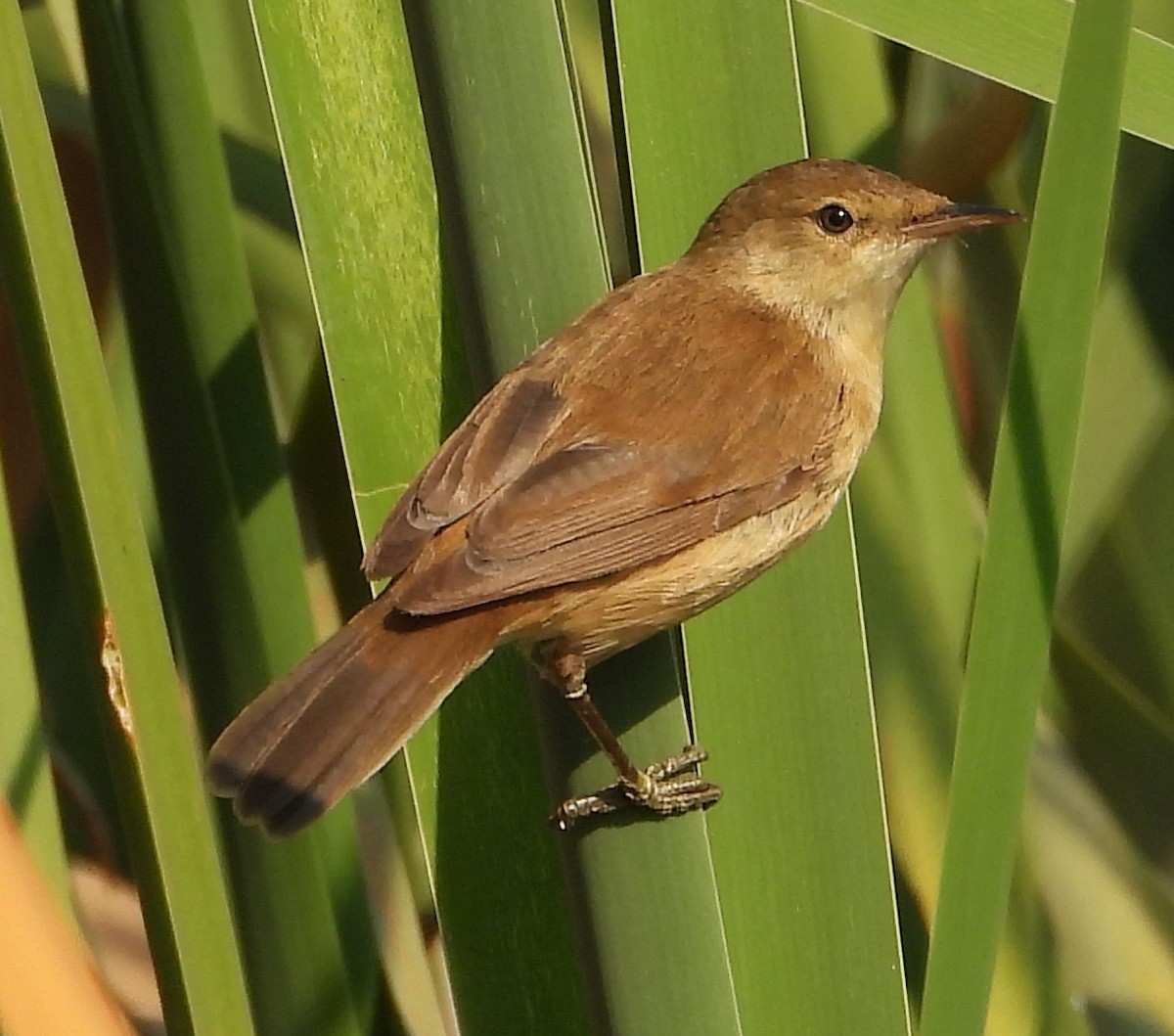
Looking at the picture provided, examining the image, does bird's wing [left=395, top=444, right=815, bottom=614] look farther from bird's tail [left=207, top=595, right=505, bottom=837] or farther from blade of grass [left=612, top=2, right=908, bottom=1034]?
blade of grass [left=612, top=2, right=908, bottom=1034]

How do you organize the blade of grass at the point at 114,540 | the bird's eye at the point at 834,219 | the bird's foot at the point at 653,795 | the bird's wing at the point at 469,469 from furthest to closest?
the bird's eye at the point at 834,219, the bird's wing at the point at 469,469, the bird's foot at the point at 653,795, the blade of grass at the point at 114,540

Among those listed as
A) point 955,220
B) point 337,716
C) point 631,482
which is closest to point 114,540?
point 337,716

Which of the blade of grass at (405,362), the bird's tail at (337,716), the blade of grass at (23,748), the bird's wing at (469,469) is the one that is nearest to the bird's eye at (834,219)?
the bird's wing at (469,469)

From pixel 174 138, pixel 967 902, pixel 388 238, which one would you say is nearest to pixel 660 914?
pixel 967 902

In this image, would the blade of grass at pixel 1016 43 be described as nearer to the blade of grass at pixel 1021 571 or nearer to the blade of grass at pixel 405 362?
the blade of grass at pixel 1021 571

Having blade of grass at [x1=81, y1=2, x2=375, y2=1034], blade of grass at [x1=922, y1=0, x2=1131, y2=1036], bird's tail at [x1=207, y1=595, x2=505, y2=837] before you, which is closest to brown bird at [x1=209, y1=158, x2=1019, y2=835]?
bird's tail at [x1=207, y1=595, x2=505, y2=837]

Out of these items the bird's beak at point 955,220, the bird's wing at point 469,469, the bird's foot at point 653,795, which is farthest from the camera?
→ the bird's beak at point 955,220
